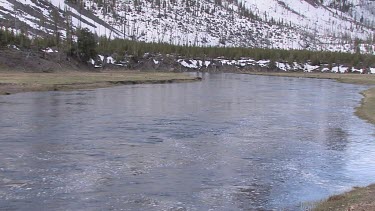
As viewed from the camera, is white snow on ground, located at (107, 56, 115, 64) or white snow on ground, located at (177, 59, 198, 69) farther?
white snow on ground, located at (177, 59, 198, 69)

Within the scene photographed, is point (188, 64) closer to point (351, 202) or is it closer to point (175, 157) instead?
point (175, 157)

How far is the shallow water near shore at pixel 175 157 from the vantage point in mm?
20391

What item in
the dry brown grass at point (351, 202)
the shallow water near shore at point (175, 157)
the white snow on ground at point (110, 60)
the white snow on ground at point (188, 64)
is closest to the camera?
the dry brown grass at point (351, 202)

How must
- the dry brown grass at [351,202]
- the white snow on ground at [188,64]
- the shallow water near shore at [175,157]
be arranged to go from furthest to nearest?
the white snow on ground at [188,64], the shallow water near shore at [175,157], the dry brown grass at [351,202]

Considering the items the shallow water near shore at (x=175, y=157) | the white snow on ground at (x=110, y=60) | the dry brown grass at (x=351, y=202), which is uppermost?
the white snow on ground at (x=110, y=60)

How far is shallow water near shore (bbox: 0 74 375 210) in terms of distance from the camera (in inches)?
803

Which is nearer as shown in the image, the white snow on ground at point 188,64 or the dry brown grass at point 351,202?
the dry brown grass at point 351,202

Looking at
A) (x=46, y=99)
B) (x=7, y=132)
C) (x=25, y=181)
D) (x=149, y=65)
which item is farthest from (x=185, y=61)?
(x=25, y=181)

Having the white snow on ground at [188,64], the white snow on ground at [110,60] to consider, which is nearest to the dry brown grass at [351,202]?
the white snow on ground at [110,60]

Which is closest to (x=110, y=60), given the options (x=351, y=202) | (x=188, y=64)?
(x=188, y=64)

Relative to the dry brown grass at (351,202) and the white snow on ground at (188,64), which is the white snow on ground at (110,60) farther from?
the dry brown grass at (351,202)

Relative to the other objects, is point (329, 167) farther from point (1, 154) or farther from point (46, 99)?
point (46, 99)

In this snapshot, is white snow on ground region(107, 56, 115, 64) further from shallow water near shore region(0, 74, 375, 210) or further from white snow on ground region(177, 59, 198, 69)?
shallow water near shore region(0, 74, 375, 210)

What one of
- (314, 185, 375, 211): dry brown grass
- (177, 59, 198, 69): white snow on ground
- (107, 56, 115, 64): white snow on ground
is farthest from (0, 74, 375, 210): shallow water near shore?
(177, 59, 198, 69): white snow on ground
